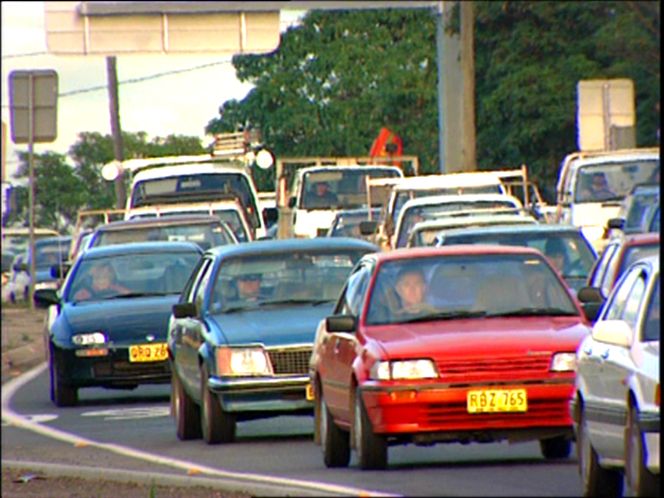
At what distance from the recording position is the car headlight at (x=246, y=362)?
17641mm

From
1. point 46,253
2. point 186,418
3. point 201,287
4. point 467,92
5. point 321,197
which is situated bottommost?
point 186,418

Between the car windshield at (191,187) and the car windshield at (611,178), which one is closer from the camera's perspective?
the car windshield at (611,178)

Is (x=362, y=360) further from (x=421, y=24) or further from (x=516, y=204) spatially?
(x=421, y=24)

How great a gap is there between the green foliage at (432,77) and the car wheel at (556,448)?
3718 centimetres

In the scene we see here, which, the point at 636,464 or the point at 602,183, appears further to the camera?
the point at 602,183

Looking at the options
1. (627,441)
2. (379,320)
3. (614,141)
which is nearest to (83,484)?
(379,320)

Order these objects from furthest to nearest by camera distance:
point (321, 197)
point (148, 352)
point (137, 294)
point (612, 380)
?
point (321, 197) < point (137, 294) < point (148, 352) < point (612, 380)

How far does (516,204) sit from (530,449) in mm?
15293

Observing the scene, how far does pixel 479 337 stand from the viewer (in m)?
15.0

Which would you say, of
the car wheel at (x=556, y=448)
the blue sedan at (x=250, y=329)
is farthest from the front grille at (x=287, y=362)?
the car wheel at (x=556, y=448)

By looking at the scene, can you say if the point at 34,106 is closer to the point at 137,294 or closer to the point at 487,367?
the point at 137,294

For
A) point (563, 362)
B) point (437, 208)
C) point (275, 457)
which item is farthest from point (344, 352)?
point (437, 208)

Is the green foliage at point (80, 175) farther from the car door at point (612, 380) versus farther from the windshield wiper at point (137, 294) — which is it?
the car door at point (612, 380)

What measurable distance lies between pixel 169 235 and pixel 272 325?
1157 cm
